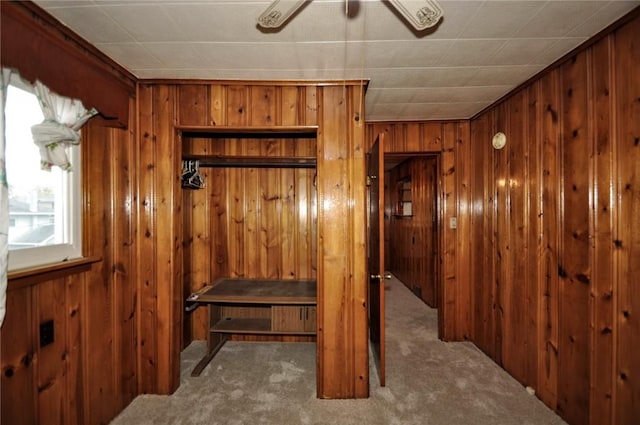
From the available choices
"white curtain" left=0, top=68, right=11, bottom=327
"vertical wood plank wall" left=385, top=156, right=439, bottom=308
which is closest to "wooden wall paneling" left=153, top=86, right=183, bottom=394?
"white curtain" left=0, top=68, right=11, bottom=327

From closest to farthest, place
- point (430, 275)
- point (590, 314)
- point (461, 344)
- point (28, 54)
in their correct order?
point (28, 54), point (590, 314), point (461, 344), point (430, 275)

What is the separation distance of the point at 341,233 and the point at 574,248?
1.54 metres

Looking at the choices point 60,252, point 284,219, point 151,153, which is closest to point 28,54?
point 151,153

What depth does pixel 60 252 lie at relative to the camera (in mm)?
1545

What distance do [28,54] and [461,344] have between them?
3.97m

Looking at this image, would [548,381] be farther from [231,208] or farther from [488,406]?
[231,208]

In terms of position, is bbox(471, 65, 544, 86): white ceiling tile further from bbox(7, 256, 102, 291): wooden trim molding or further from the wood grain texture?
bbox(7, 256, 102, 291): wooden trim molding

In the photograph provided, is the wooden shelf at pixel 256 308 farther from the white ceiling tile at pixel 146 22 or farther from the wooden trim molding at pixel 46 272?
the white ceiling tile at pixel 146 22

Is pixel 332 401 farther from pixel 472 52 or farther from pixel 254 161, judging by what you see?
pixel 472 52

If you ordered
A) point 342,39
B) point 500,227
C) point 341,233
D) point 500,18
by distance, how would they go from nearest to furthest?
point 500,18, point 342,39, point 341,233, point 500,227

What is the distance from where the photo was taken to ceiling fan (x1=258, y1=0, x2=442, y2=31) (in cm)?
99

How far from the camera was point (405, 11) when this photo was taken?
1.03m

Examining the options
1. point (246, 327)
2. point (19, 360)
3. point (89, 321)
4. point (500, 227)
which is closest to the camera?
point (19, 360)

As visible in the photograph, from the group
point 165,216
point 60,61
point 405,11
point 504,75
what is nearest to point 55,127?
point 60,61
